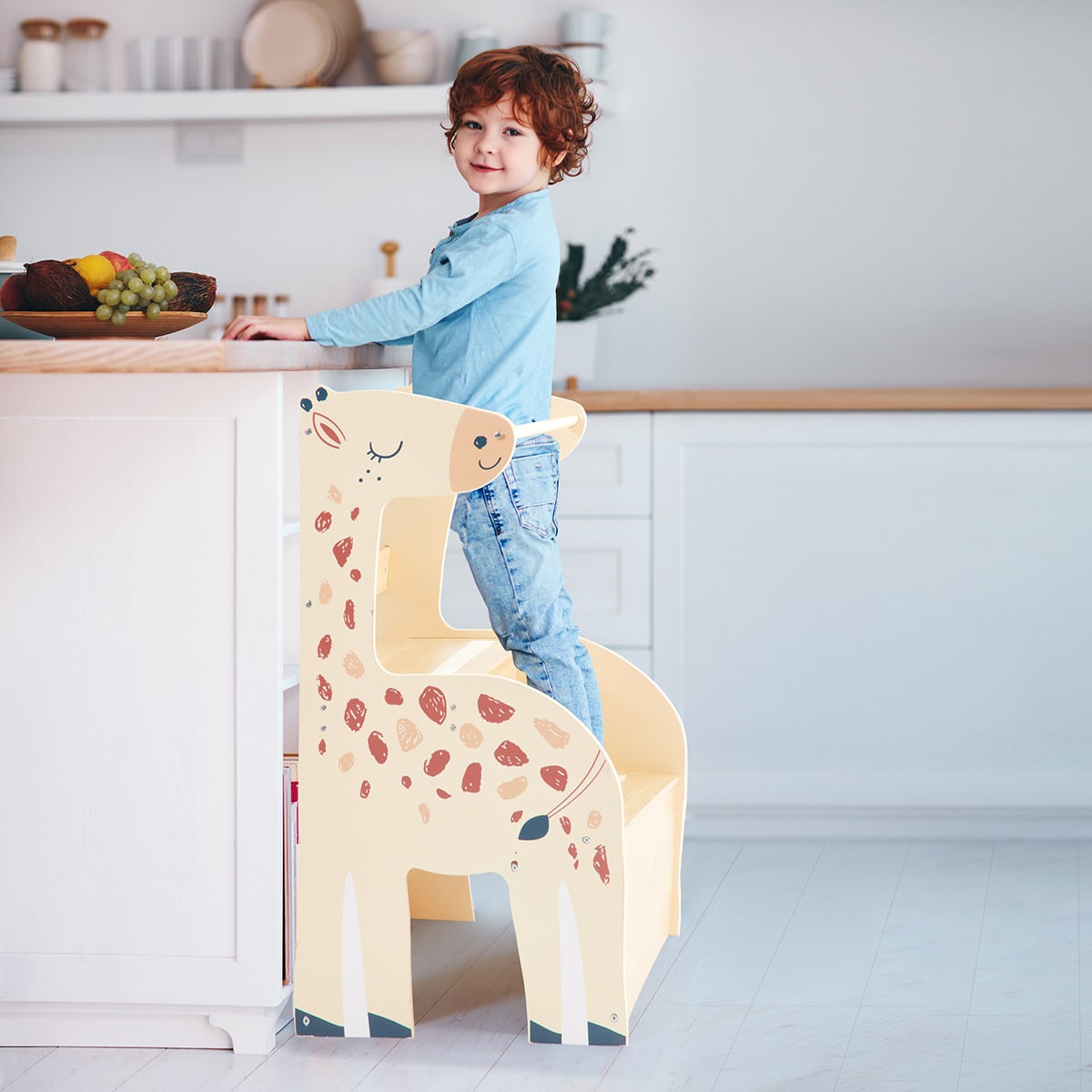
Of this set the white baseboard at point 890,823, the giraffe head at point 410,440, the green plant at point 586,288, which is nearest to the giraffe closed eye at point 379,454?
the giraffe head at point 410,440

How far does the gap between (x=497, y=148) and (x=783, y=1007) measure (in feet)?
3.72

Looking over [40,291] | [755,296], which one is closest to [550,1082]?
[40,291]

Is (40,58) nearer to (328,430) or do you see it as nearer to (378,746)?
(328,430)

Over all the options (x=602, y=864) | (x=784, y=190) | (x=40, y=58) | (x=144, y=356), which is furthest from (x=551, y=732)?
(x=40, y=58)

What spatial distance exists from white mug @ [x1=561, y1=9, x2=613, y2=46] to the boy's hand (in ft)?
5.70

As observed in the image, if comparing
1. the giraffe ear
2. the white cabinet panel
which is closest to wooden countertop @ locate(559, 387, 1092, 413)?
the white cabinet panel

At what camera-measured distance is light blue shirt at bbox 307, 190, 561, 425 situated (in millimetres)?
1699

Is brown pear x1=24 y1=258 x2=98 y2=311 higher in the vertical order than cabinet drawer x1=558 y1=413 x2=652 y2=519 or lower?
higher

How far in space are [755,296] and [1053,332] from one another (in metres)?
0.65

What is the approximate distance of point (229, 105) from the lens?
10.6 feet

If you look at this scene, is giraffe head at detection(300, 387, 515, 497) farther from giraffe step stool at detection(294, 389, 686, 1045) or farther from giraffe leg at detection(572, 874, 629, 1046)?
giraffe leg at detection(572, 874, 629, 1046)

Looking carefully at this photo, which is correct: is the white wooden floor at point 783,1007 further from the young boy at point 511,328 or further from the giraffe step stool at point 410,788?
the young boy at point 511,328

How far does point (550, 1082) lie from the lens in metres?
1.63

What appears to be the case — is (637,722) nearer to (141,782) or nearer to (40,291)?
(141,782)
